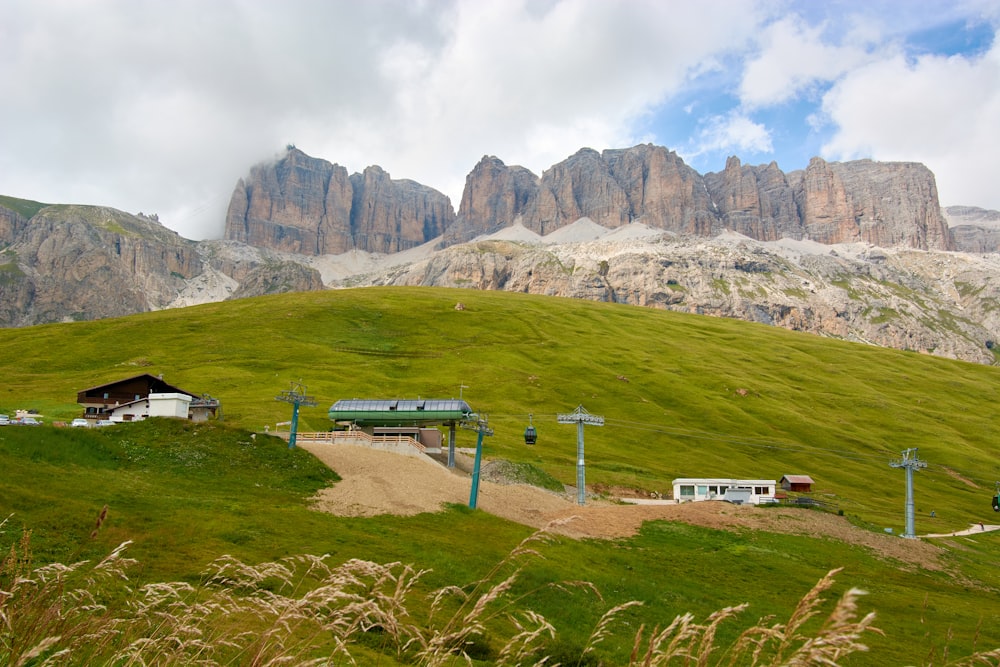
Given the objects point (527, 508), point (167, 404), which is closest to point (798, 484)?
point (527, 508)

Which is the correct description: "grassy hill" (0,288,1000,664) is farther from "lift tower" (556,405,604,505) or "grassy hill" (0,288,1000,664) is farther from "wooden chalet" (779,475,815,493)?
"lift tower" (556,405,604,505)

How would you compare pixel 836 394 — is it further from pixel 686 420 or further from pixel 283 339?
pixel 283 339

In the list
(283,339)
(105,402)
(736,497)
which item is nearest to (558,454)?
(736,497)

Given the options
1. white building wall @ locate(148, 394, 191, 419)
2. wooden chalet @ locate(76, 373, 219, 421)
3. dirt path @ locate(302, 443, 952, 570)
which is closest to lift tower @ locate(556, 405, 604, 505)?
dirt path @ locate(302, 443, 952, 570)

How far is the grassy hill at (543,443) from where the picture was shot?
28.4 metres

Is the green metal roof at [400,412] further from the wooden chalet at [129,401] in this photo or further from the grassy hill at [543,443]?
the wooden chalet at [129,401]

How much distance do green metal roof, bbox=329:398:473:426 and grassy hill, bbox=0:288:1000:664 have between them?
10.3m

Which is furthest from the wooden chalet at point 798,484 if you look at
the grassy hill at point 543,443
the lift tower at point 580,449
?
the lift tower at point 580,449

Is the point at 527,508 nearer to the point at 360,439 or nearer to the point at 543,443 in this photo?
the point at 360,439

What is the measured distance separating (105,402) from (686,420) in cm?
8648

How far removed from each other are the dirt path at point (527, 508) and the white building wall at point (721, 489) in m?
11.7

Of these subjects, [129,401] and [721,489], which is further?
[129,401]

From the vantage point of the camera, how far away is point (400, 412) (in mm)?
63656

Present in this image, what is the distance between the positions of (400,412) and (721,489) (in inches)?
1479
